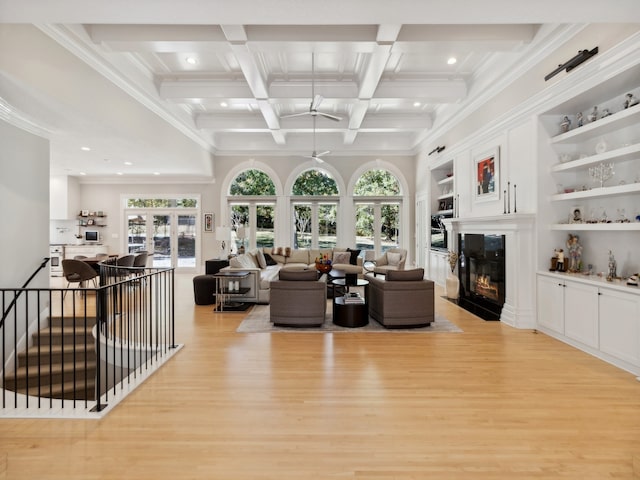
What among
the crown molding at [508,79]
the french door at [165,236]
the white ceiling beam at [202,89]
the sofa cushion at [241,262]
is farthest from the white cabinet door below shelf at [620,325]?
the french door at [165,236]

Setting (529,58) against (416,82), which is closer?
(529,58)

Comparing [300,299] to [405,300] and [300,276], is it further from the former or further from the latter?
[405,300]

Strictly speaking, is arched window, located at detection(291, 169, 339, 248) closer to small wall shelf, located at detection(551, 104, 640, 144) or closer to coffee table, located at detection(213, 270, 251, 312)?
coffee table, located at detection(213, 270, 251, 312)

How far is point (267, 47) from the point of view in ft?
15.2

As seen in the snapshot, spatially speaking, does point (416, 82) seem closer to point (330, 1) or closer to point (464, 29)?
point (464, 29)

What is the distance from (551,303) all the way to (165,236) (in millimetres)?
10361

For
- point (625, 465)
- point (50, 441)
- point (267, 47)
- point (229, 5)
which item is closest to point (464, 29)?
point (267, 47)

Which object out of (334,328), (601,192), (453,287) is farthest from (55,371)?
(601,192)

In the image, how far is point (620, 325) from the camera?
352 cm

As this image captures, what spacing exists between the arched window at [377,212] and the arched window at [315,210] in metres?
0.77

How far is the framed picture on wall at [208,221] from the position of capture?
10602 millimetres

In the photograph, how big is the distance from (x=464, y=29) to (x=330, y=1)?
7.77 feet

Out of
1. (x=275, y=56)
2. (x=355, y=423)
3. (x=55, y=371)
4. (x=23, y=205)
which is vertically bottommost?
(x=55, y=371)

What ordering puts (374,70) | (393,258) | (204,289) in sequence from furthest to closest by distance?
(393,258) < (204,289) < (374,70)
